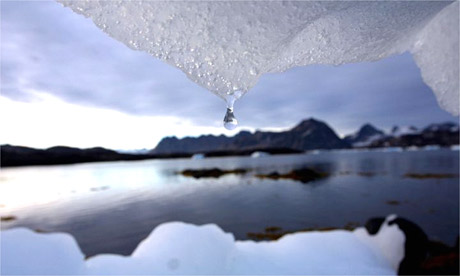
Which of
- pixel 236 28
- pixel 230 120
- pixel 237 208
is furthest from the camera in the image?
pixel 237 208

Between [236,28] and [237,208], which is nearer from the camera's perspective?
[236,28]

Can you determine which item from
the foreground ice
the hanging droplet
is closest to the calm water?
the foreground ice

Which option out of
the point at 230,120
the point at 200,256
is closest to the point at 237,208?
→ the point at 200,256

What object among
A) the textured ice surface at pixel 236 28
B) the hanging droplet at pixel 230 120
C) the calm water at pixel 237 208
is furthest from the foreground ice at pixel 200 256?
the calm water at pixel 237 208

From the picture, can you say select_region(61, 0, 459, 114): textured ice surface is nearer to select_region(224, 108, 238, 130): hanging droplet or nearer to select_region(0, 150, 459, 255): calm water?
select_region(224, 108, 238, 130): hanging droplet

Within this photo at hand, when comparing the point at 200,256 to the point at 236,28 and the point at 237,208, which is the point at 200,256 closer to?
the point at 236,28

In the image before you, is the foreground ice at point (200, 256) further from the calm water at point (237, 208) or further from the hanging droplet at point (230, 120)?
the calm water at point (237, 208)
